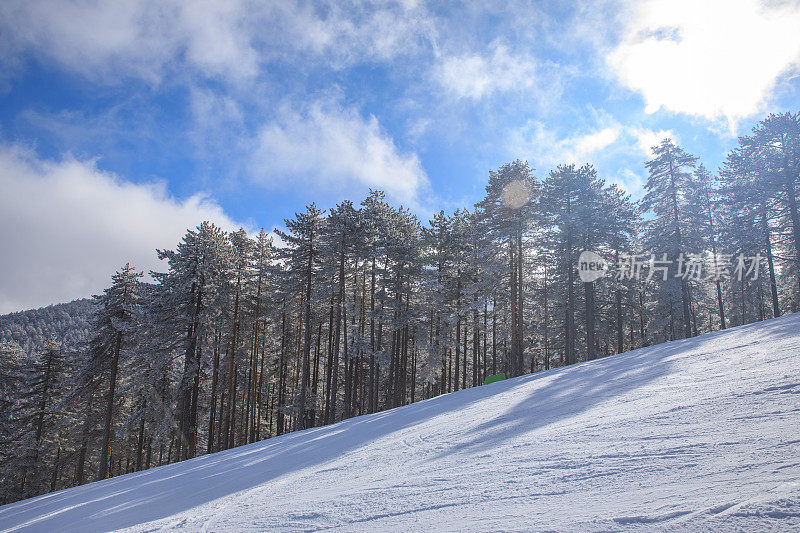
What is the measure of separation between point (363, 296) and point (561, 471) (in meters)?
25.5

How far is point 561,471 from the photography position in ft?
9.75

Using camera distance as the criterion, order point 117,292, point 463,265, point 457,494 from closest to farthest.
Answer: point 457,494 < point 117,292 < point 463,265

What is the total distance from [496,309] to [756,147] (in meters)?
20.8

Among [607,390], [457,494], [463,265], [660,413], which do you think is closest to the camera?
[457,494]

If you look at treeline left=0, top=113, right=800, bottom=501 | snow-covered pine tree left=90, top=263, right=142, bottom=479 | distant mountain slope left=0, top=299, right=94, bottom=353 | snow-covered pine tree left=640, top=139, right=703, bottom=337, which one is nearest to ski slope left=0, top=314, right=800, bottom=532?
treeline left=0, top=113, right=800, bottom=501

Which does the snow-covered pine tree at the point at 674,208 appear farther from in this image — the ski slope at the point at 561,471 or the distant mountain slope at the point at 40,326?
the distant mountain slope at the point at 40,326

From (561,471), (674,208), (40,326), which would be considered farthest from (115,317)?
(40,326)

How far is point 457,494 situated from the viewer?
2973 mm

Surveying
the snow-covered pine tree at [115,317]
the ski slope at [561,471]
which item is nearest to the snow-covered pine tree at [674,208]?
the ski slope at [561,471]

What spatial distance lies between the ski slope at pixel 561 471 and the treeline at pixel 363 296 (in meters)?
15.3

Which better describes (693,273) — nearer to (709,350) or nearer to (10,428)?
(709,350)

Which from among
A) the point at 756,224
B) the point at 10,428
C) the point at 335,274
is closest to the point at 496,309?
the point at 335,274

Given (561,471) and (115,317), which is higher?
(115,317)

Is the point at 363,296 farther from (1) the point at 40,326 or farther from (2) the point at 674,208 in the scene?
(1) the point at 40,326
